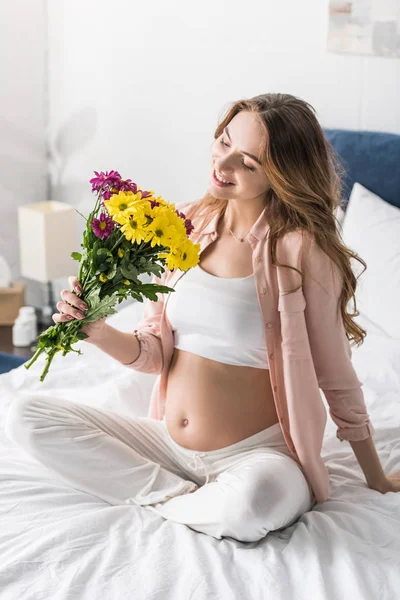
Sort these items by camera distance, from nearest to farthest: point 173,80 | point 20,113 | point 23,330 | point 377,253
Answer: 1. point 377,253
2. point 23,330
3. point 173,80
4. point 20,113

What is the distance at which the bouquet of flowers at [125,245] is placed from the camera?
1576 millimetres

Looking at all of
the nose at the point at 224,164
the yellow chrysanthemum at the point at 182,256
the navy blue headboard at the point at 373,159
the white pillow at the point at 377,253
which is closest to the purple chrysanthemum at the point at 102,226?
the yellow chrysanthemum at the point at 182,256

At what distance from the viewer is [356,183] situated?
3006 millimetres

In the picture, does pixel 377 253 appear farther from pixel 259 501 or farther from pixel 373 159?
pixel 259 501

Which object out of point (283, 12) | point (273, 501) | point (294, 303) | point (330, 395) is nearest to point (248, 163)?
point (294, 303)

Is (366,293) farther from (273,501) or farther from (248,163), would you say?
(273,501)

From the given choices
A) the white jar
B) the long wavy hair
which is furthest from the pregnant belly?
the white jar

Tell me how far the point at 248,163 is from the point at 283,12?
153 centimetres

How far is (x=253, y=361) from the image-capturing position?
1864 mm

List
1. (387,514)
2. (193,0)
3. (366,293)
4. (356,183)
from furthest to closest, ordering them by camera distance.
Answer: (193,0)
(356,183)
(366,293)
(387,514)

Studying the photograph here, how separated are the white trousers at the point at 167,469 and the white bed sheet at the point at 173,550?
4 cm

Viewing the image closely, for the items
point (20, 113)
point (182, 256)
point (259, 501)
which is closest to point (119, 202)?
point (182, 256)

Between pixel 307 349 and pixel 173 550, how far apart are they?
500 mm

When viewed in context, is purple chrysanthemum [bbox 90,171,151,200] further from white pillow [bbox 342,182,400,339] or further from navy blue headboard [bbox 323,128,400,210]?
navy blue headboard [bbox 323,128,400,210]
